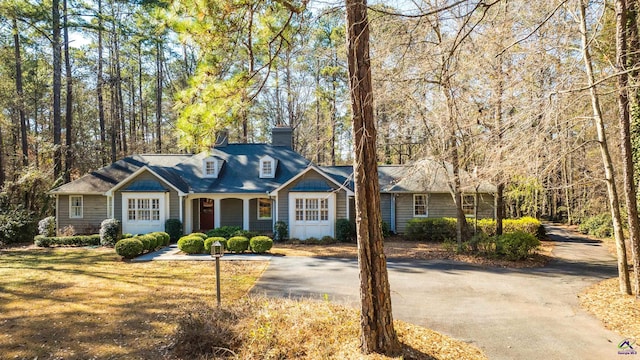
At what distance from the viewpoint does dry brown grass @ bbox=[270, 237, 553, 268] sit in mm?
11609

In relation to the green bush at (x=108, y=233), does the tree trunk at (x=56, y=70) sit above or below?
above

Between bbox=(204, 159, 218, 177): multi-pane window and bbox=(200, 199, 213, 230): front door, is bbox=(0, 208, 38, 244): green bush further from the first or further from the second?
bbox=(204, 159, 218, 177): multi-pane window

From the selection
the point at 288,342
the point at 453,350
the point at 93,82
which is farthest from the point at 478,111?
the point at 93,82

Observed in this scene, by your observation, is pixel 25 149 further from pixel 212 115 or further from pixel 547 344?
pixel 547 344

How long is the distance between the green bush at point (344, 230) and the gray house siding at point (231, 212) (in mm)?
6116

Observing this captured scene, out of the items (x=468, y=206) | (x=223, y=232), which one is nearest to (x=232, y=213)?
(x=223, y=232)

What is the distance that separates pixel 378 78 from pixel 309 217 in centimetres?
827

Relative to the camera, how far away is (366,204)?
443 centimetres

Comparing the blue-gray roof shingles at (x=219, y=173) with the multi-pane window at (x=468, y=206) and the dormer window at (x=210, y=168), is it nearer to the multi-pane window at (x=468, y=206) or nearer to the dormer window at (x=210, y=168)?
the dormer window at (x=210, y=168)

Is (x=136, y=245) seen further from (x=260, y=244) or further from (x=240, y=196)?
(x=240, y=196)

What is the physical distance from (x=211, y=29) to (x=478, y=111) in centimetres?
844

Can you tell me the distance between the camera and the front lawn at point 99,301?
5.25m

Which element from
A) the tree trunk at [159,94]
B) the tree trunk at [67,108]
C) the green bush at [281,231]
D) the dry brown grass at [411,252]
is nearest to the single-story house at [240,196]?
the green bush at [281,231]

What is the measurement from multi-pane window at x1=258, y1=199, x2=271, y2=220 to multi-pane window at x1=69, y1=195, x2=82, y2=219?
9.43 metres
